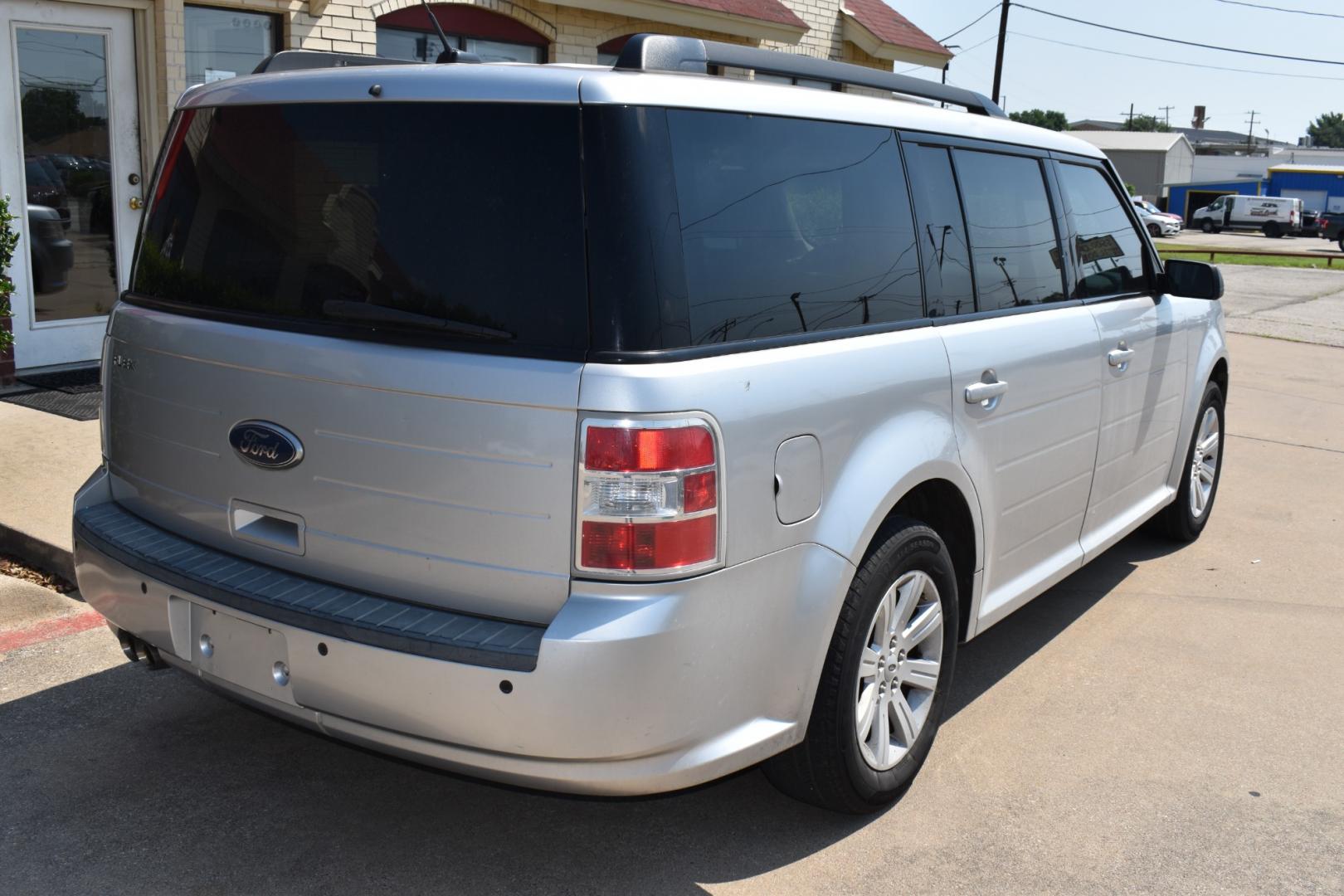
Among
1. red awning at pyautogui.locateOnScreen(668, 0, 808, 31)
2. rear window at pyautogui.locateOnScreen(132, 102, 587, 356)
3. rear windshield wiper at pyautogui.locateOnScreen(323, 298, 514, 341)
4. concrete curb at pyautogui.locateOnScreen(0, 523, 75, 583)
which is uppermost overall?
red awning at pyautogui.locateOnScreen(668, 0, 808, 31)

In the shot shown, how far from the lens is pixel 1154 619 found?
5.27 m

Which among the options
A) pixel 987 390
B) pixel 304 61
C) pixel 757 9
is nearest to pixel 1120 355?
pixel 987 390

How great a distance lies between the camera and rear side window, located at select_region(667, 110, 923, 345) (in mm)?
2809

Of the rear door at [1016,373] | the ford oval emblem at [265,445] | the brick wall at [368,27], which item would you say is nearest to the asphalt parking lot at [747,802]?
the rear door at [1016,373]

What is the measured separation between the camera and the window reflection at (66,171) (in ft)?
27.1

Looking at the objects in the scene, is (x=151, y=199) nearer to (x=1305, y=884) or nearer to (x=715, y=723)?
(x=715, y=723)

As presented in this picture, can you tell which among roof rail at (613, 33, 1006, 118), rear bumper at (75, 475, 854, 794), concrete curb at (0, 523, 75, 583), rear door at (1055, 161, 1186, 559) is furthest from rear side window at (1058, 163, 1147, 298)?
concrete curb at (0, 523, 75, 583)

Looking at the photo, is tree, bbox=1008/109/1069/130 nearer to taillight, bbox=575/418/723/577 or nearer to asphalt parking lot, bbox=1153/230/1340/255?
asphalt parking lot, bbox=1153/230/1340/255

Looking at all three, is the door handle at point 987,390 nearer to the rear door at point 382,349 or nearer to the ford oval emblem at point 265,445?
the rear door at point 382,349

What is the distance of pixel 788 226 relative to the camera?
10.1 ft

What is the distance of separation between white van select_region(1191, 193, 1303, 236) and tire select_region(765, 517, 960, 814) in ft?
217

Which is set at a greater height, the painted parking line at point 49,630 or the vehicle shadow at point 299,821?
the painted parking line at point 49,630

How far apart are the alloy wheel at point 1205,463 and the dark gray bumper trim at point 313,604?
4371 millimetres

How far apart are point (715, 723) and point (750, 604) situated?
0.28 m
